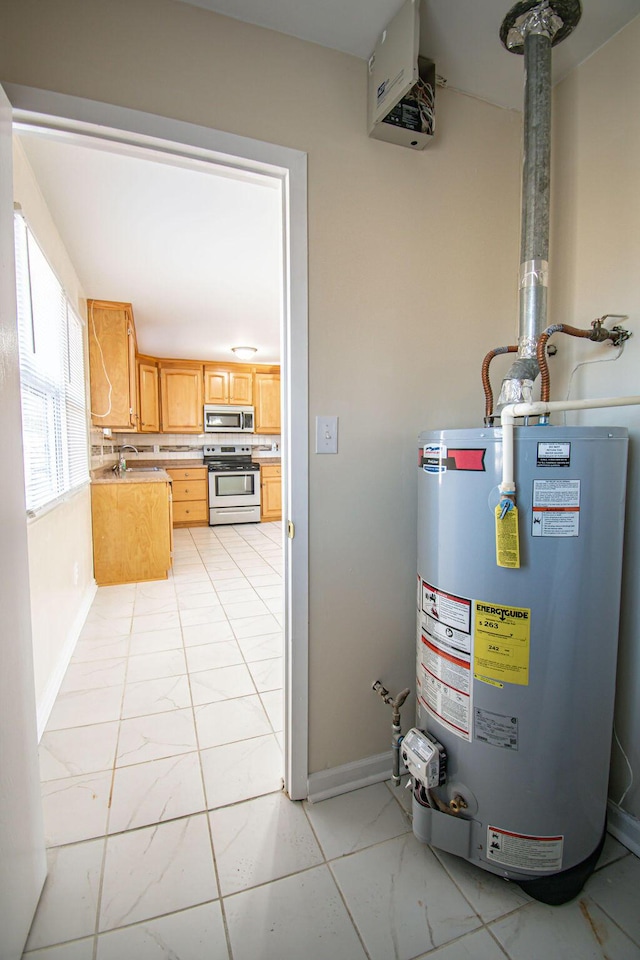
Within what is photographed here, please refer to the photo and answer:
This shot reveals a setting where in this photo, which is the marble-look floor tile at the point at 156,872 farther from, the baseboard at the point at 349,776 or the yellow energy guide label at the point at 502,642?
the yellow energy guide label at the point at 502,642

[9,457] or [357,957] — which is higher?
[9,457]

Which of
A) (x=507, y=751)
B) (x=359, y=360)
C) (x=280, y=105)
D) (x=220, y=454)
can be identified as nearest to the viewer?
(x=507, y=751)

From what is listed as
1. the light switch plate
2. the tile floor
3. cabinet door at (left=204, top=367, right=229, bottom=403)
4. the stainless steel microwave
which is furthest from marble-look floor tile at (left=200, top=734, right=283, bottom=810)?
cabinet door at (left=204, top=367, right=229, bottom=403)

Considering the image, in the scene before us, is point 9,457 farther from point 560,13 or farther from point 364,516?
point 560,13

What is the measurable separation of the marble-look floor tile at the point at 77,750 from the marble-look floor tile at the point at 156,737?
46 mm

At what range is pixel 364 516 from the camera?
1.46 metres

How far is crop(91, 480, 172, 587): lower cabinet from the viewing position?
358 cm

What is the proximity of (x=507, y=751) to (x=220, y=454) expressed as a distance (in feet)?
19.4

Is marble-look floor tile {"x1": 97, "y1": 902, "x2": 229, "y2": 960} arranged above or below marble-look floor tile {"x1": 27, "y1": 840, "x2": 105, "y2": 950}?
above

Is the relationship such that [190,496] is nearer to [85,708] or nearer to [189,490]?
[189,490]

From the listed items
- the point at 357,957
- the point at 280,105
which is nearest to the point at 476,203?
the point at 280,105

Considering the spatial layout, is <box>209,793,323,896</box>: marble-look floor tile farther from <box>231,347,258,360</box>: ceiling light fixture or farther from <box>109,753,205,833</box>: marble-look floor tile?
<box>231,347,258,360</box>: ceiling light fixture

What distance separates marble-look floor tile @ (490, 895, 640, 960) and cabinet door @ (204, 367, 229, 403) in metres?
6.06

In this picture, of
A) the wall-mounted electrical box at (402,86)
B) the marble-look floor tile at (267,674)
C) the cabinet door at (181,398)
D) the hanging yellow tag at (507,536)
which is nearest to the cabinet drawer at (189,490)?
the cabinet door at (181,398)
